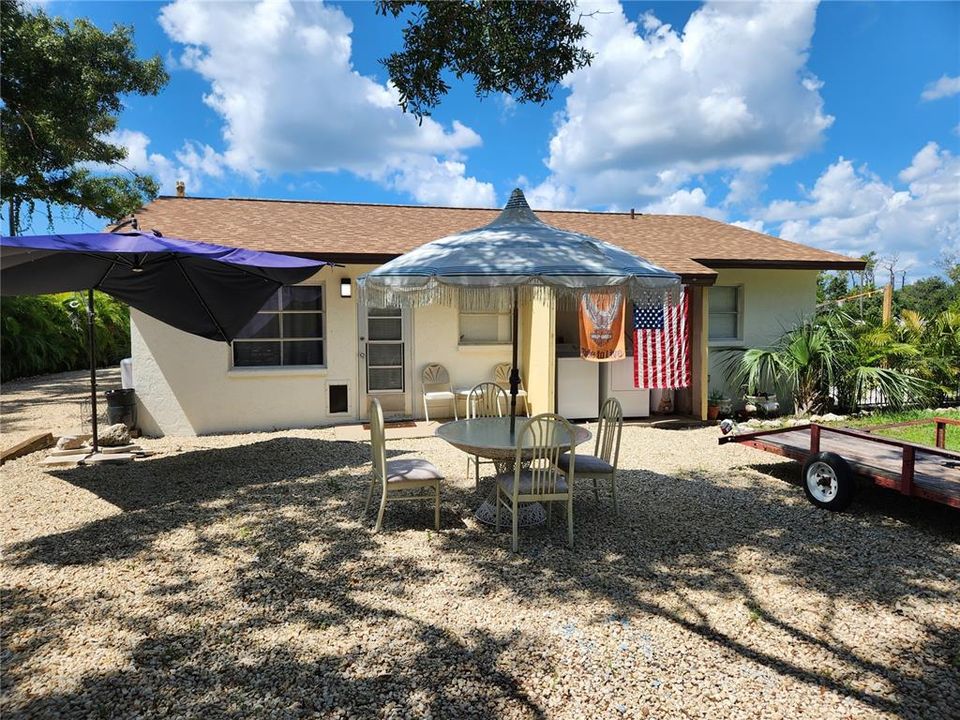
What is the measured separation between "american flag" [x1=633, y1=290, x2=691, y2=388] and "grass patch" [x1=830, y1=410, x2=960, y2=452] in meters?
2.58

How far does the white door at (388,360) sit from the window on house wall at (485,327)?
3.50 feet

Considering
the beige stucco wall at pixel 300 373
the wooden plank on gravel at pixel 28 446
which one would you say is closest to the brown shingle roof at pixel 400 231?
the beige stucco wall at pixel 300 373

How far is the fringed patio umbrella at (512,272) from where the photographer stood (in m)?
4.23

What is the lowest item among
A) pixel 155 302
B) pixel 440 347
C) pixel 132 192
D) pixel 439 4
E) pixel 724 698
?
pixel 724 698

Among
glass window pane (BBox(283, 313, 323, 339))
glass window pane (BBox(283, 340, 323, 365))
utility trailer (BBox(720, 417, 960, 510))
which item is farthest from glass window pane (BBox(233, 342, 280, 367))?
utility trailer (BBox(720, 417, 960, 510))

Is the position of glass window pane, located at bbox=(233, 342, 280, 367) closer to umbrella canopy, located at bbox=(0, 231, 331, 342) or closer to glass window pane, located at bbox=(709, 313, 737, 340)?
umbrella canopy, located at bbox=(0, 231, 331, 342)

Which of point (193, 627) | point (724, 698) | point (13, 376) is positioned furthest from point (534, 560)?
point (13, 376)

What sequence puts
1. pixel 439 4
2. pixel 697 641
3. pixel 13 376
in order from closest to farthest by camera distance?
1. pixel 697 641
2. pixel 439 4
3. pixel 13 376

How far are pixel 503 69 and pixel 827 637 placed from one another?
5586 millimetres

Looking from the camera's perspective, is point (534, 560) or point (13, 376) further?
point (13, 376)

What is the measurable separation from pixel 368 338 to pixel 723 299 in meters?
6.90

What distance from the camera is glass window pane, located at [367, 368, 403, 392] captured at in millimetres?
9805

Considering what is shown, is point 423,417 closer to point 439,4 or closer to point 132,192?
point 439,4

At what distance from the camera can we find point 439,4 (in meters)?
5.61
